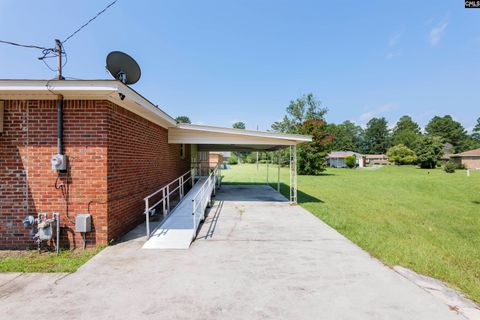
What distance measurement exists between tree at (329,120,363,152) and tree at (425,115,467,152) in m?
24.7

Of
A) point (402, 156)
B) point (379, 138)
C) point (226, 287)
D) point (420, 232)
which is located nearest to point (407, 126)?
point (379, 138)

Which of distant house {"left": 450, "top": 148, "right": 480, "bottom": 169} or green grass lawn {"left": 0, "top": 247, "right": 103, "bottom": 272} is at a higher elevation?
distant house {"left": 450, "top": 148, "right": 480, "bottom": 169}

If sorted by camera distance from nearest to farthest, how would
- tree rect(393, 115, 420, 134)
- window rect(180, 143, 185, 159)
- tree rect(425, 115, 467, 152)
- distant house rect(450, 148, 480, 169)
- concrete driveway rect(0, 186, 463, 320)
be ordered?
concrete driveway rect(0, 186, 463, 320), window rect(180, 143, 185, 159), distant house rect(450, 148, 480, 169), tree rect(425, 115, 467, 152), tree rect(393, 115, 420, 134)

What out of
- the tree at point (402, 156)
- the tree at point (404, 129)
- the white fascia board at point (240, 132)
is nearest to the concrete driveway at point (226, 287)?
the white fascia board at point (240, 132)

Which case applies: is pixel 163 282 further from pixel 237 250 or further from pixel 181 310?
pixel 237 250

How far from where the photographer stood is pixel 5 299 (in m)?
3.07

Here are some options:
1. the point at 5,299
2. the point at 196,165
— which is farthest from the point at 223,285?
the point at 196,165

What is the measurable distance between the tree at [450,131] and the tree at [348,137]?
2470cm

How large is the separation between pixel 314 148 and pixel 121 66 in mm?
25800

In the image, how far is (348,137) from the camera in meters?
86.8

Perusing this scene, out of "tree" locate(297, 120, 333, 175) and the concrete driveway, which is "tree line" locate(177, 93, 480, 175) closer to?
"tree" locate(297, 120, 333, 175)

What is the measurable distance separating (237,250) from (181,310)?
203 centimetres

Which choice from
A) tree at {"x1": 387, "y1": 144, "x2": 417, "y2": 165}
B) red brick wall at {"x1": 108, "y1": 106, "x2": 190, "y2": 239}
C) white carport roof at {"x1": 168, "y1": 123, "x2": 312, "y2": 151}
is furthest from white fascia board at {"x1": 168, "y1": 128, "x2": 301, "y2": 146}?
tree at {"x1": 387, "y1": 144, "x2": 417, "y2": 165}

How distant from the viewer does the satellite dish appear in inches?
235
